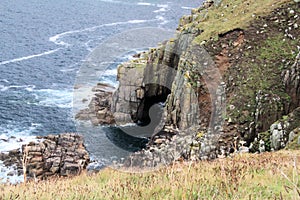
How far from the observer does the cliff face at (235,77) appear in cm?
3262

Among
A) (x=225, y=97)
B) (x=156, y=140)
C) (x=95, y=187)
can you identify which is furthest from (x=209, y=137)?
(x=95, y=187)

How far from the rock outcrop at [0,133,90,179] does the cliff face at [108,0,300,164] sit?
1062 cm

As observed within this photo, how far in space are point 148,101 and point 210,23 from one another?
71.8 feet

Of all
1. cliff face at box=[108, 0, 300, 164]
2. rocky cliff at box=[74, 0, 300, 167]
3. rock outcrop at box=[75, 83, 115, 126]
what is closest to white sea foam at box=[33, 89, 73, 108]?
rock outcrop at box=[75, 83, 115, 126]

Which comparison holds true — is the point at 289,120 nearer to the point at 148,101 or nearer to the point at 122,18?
the point at 148,101

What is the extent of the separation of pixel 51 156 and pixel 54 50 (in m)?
46.0

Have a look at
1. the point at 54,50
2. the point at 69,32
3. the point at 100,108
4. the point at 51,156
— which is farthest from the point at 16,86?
the point at 69,32

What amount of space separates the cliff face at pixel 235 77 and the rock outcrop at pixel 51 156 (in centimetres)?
1062

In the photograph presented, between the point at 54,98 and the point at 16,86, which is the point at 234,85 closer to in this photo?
the point at 54,98

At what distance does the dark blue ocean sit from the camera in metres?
59.3

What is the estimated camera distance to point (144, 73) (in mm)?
64750

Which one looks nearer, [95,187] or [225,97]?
[95,187]

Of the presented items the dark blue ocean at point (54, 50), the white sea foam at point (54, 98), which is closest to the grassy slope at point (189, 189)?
the dark blue ocean at point (54, 50)

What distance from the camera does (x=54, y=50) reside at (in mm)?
91938
